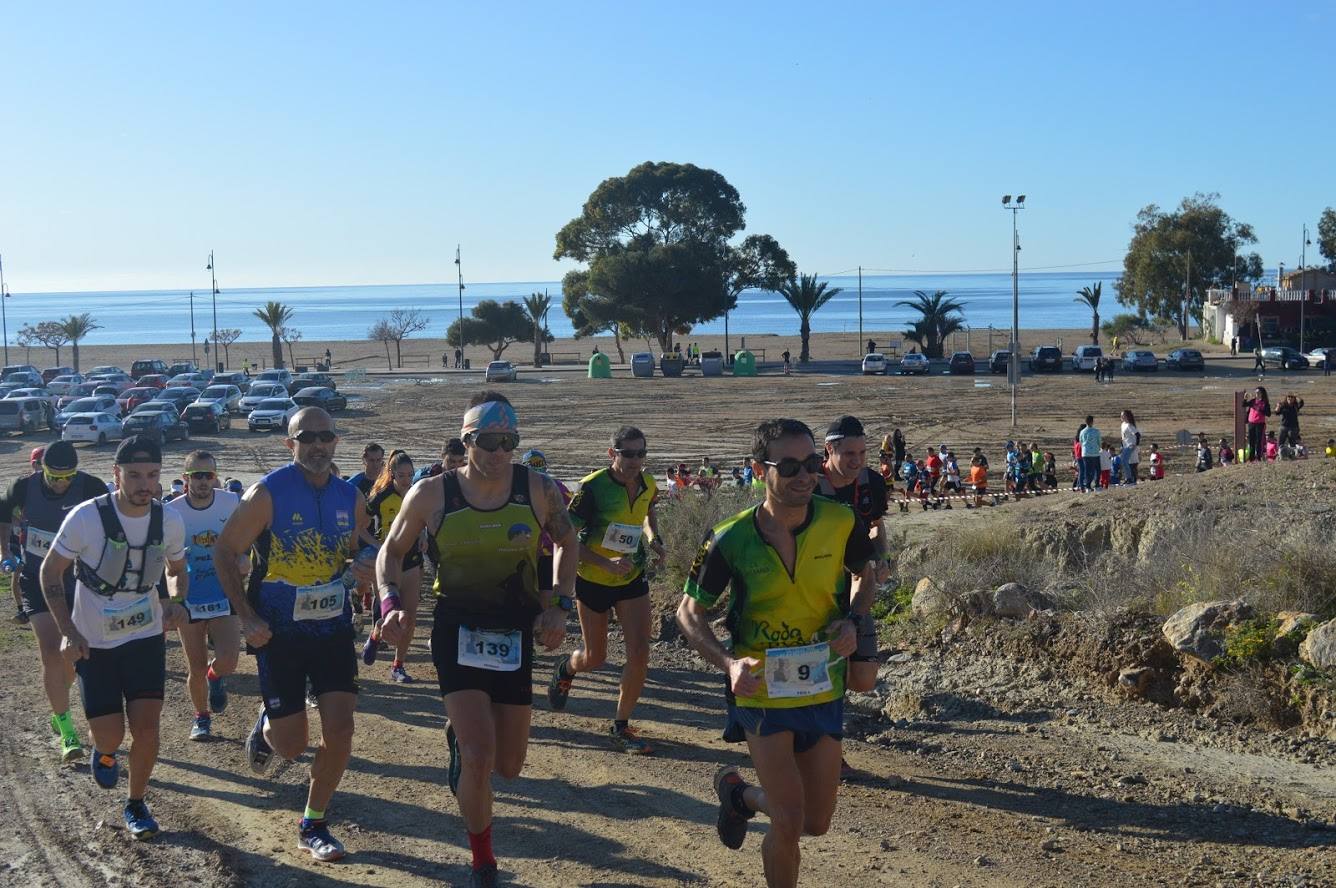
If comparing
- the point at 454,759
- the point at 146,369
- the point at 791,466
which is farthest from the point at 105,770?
the point at 146,369

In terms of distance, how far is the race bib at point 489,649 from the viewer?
5.31 metres

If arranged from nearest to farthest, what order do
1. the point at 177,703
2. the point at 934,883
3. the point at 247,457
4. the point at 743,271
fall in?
the point at 934,883 → the point at 177,703 → the point at 247,457 → the point at 743,271

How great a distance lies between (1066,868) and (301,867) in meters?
3.24

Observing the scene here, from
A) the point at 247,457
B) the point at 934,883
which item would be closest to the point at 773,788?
the point at 934,883

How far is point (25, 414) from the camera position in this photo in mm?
43469

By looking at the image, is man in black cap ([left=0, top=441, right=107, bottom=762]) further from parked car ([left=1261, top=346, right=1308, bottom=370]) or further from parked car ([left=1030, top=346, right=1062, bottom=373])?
parked car ([left=1261, top=346, right=1308, bottom=370])

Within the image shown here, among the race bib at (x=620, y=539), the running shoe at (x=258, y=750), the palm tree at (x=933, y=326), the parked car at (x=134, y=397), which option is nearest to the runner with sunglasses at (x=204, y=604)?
the running shoe at (x=258, y=750)

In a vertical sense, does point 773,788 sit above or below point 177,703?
above

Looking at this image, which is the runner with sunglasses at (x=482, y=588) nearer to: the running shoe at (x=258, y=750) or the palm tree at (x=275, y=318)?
the running shoe at (x=258, y=750)

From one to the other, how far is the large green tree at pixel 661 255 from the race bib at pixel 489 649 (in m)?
75.3

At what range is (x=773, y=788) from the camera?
4.67m

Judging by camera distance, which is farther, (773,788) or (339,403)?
(339,403)

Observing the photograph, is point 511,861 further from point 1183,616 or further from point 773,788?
point 1183,616

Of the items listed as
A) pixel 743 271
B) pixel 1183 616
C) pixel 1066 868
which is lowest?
pixel 1066 868
